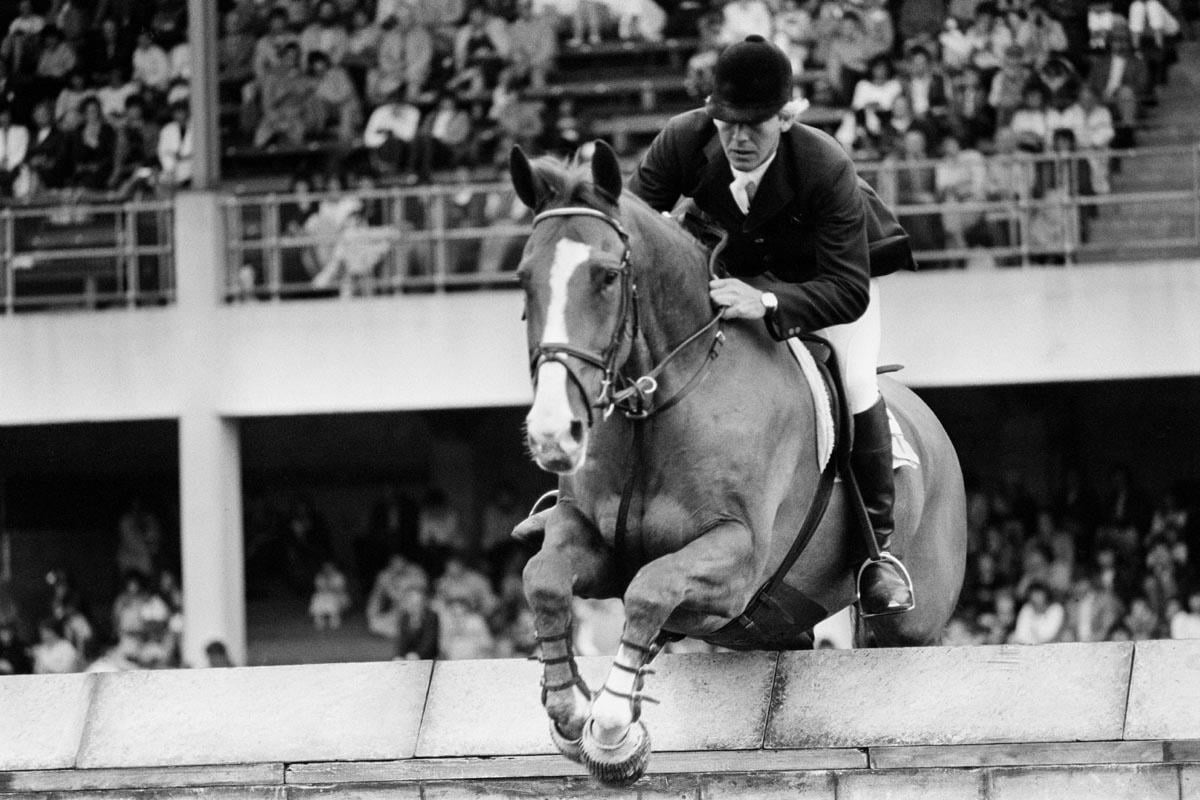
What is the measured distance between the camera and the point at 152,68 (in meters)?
20.3

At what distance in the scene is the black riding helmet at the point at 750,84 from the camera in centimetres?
657

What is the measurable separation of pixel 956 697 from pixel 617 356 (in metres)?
1.53

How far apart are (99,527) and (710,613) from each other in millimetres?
16613

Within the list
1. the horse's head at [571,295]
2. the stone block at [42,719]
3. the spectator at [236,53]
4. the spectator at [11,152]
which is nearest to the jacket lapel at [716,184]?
the horse's head at [571,295]

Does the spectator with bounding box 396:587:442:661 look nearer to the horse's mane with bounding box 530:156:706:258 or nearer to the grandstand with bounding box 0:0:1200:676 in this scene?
the grandstand with bounding box 0:0:1200:676

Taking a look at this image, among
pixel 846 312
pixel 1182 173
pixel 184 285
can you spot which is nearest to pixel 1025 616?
pixel 1182 173

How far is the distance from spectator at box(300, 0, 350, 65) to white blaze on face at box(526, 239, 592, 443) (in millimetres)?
14214

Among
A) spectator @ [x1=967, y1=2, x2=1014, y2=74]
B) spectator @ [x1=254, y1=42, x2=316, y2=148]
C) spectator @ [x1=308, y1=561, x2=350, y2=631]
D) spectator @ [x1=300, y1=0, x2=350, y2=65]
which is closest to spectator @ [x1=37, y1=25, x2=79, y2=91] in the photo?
spectator @ [x1=254, y1=42, x2=316, y2=148]

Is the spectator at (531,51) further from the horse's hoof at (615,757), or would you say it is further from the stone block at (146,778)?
the horse's hoof at (615,757)

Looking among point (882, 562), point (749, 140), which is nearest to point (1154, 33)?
point (882, 562)

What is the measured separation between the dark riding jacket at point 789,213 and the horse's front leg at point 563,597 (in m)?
0.94

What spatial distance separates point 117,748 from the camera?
22.3 feet

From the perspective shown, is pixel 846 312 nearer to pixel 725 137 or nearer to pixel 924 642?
pixel 725 137

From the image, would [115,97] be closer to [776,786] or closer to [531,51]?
[531,51]
